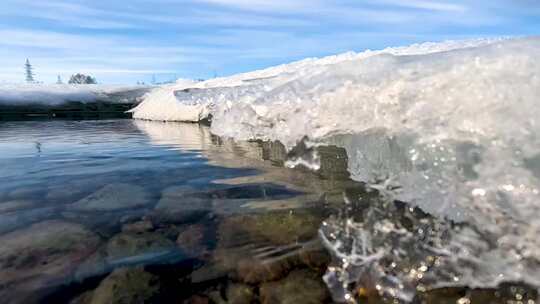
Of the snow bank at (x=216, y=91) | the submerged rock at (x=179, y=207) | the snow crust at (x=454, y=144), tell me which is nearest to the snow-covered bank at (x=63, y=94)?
the snow bank at (x=216, y=91)

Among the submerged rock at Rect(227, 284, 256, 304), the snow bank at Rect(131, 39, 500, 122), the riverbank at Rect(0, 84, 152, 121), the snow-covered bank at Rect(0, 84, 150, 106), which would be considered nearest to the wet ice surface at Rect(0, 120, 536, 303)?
the submerged rock at Rect(227, 284, 256, 304)

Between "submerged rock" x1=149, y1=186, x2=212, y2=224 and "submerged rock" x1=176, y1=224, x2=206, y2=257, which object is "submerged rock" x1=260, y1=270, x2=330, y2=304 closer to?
"submerged rock" x1=176, y1=224, x2=206, y2=257

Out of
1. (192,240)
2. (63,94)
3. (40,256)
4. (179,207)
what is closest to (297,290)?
(192,240)

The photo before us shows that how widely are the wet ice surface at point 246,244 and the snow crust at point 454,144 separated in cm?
1

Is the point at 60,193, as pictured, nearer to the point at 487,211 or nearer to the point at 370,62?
the point at 370,62

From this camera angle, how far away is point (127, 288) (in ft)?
6.58

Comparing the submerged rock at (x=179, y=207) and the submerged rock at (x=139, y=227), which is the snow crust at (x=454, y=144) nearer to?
the submerged rock at (x=179, y=207)

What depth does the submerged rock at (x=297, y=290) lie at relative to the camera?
189 centimetres

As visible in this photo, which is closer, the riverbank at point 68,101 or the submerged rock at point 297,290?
the submerged rock at point 297,290

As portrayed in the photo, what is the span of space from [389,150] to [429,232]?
494mm

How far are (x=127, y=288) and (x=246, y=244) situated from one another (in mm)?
749

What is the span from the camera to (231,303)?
1.89 metres

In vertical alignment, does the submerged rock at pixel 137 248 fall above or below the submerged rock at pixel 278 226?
below

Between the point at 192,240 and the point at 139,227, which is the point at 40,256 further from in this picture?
the point at 192,240
